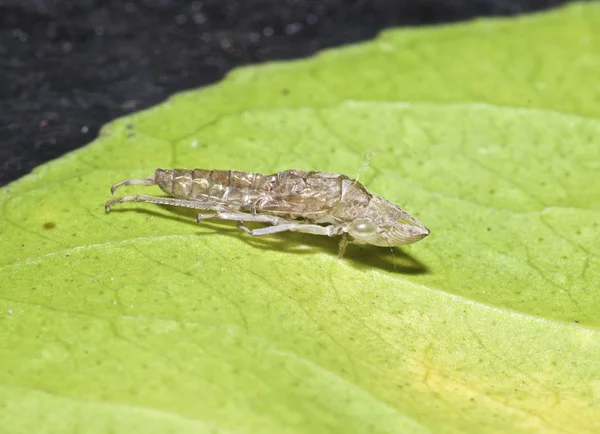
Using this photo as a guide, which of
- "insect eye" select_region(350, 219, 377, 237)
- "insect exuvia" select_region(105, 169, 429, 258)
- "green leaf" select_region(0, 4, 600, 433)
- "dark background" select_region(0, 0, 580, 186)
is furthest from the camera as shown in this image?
"dark background" select_region(0, 0, 580, 186)

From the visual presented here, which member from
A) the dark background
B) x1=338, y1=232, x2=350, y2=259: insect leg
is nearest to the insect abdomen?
x1=338, y1=232, x2=350, y2=259: insect leg

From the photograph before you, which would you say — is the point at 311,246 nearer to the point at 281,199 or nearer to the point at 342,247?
the point at 342,247

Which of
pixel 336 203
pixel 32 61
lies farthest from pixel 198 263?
pixel 32 61

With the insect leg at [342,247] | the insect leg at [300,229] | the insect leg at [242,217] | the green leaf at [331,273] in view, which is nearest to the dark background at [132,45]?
the green leaf at [331,273]

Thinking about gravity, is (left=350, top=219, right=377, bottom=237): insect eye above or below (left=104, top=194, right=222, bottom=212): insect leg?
above

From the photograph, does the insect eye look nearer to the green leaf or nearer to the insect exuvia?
the insect exuvia
